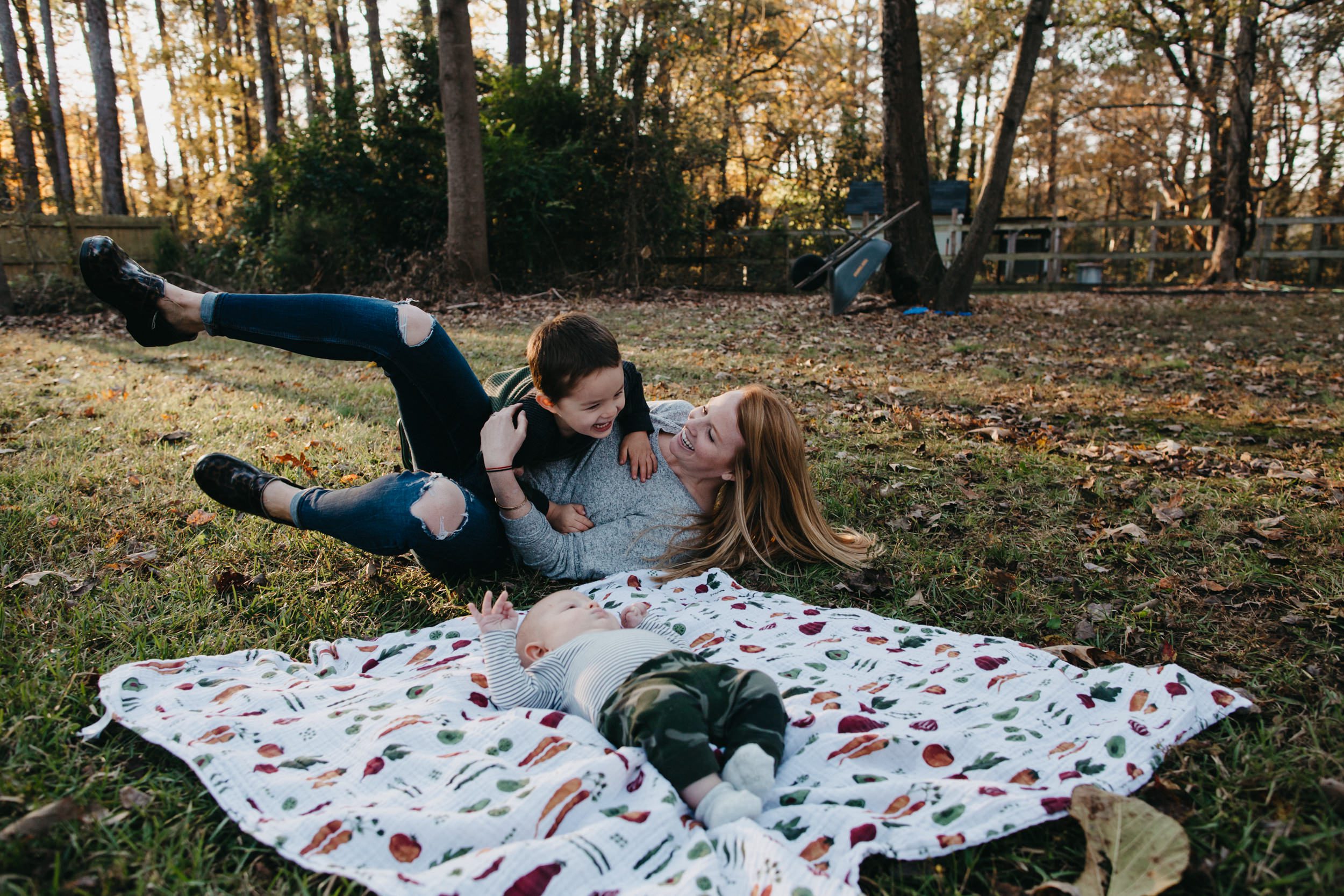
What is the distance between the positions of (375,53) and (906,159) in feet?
39.0

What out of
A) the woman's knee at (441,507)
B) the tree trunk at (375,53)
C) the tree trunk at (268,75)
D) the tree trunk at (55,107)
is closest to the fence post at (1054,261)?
the tree trunk at (375,53)

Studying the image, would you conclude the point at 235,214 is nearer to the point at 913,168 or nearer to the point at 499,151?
the point at 499,151

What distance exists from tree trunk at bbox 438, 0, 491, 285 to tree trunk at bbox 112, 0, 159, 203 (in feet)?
68.0

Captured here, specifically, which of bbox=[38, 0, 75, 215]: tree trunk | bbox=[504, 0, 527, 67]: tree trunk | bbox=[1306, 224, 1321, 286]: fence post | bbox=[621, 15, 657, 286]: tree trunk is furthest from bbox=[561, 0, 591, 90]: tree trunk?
bbox=[1306, 224, 1321, 286]: fence post

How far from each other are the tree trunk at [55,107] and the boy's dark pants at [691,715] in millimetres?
19754

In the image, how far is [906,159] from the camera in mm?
11695

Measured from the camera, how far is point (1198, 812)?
1767 mm

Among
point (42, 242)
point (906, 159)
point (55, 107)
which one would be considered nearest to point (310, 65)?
point (55, 107)

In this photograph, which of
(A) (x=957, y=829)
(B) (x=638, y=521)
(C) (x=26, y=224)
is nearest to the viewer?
(A) (x=957, y=829)

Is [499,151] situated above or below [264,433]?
above

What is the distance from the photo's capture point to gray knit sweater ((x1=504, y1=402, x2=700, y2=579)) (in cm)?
317

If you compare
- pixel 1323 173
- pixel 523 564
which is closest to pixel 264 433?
pixel 523 564

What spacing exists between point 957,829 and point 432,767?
1135mm

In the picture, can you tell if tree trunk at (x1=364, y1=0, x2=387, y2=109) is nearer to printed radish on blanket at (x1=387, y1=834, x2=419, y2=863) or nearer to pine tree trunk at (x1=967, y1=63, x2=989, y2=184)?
printed radish on blanket at (x1=387, y1=834, x2=419, y2=863)
